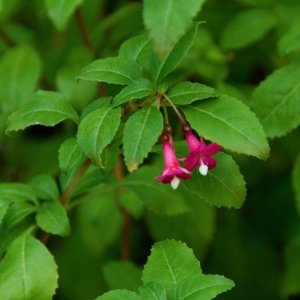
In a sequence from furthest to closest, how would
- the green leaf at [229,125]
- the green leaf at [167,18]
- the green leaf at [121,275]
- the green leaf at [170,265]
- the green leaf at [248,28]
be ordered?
the green leaf at [248,28]
the green leaf at [121,275]
the green leaf at [170,265]
the green leaf at [229,125]
the green leaf at [167,18]

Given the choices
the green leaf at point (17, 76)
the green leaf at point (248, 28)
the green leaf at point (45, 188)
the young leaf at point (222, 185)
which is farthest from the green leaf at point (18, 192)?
the green leaf at point (248, 28)

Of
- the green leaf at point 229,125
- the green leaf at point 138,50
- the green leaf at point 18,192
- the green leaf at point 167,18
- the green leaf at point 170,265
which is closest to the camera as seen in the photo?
the green leaf at point 167,18

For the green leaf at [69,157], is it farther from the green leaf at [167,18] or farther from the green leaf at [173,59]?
the green leaf at [167,18]

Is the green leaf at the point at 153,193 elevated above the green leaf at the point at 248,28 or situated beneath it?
situated beneath

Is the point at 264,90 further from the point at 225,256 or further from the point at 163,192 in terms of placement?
the point at 225,256

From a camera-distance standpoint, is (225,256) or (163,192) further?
(225,256)

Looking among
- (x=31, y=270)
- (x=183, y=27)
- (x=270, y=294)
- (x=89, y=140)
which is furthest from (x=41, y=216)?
(x=270, y=294)
